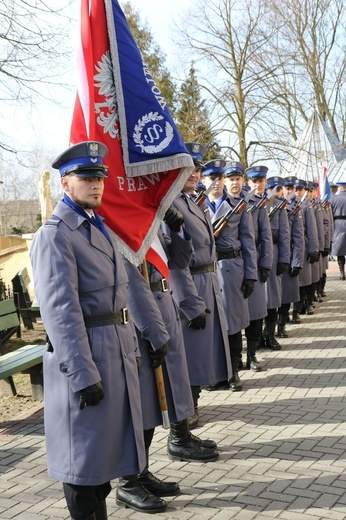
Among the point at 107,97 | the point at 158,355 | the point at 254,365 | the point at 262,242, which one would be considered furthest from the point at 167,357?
the point at 262,242

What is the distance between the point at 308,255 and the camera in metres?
11.1

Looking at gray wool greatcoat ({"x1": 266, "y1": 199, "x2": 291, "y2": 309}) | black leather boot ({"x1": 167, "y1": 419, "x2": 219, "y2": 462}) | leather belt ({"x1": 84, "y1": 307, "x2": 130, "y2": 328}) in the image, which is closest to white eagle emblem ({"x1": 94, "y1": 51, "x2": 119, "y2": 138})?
leather belt ({"x1": 84, "y1": 307, "x2": 130, "y2": 328})

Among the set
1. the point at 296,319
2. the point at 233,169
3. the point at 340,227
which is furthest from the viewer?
the point at 340,227

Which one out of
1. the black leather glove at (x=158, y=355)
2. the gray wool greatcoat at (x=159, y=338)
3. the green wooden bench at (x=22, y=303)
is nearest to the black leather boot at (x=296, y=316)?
the green wooden bench at (x=22, y=303)

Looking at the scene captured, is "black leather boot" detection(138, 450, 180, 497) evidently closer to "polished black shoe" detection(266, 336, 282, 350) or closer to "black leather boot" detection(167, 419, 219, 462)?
"black leather boot" detection(167, 419, 219, 462)

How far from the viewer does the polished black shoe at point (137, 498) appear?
4047 mm

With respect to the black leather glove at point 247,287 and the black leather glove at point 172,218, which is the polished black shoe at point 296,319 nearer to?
the black leather glove at point 247,287

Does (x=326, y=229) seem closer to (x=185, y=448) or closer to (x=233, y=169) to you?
(x=233, y=169)

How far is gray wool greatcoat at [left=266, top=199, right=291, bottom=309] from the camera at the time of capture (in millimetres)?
8672

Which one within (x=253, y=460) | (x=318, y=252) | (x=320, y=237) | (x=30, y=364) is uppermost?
(x=320, y=237)

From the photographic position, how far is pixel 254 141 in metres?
24.6

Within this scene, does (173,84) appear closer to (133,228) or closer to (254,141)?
(254,141)

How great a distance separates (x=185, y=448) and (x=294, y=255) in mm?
5665

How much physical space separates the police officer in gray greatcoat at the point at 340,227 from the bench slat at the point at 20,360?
1036 centimetres
